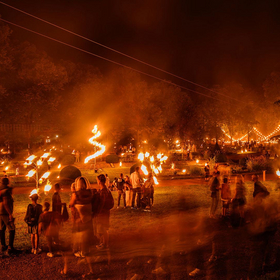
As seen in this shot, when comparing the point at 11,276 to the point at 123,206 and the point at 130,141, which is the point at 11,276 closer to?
the point at 123,206

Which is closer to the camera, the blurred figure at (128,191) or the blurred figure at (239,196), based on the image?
the blurred figure at (239,196)

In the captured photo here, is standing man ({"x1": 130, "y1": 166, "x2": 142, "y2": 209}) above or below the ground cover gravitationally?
above

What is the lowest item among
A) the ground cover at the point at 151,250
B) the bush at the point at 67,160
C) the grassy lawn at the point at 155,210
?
the ground cover at the point at 151,250

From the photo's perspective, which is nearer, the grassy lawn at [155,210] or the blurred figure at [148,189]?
the grassy lawn at [155,210]

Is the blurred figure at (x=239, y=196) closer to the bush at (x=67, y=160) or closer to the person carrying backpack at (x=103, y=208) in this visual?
the person carrying backpack at (x=103, y=208)

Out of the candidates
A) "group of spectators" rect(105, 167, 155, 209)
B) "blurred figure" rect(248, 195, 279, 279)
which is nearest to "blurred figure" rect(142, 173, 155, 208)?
"group of spectators" rect(105, 167, 155, 209)

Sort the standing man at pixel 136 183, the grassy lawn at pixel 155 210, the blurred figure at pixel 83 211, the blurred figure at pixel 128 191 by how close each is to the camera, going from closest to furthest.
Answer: the blurred figure at pixel 83 211, the grassy lawn at pixel 155 210, the standing man at pixel 136 183, the blurred figure at pixel 128 191

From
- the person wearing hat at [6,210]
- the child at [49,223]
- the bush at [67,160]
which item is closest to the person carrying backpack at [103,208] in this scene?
the child at [49,223]

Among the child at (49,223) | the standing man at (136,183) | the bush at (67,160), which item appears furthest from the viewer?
the bush at (67,160)

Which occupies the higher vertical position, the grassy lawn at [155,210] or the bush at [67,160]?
the bush at [67,160]

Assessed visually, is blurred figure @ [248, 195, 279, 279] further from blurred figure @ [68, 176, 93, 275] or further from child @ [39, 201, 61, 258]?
child @ [39, 201, 61, 258]

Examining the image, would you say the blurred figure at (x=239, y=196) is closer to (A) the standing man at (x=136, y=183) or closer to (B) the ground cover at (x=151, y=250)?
(B) the ground cover at (x=151, y=250)

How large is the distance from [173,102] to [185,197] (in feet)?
88.3

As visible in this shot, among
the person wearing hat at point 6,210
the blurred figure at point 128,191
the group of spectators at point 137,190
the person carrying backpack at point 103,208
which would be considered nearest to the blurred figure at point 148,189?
the group of spectators at point 137,190
